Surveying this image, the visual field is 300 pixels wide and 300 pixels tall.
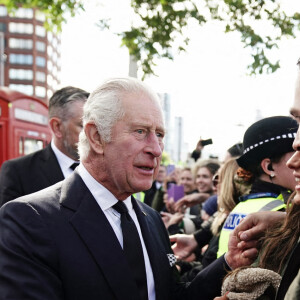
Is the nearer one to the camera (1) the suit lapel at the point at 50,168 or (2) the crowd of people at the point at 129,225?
(2) the crowd of people at the point at 129,225

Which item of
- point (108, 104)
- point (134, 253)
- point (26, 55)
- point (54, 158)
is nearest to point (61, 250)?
point (134, 253)

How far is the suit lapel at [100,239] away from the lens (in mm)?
1938

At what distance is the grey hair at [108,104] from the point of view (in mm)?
2168

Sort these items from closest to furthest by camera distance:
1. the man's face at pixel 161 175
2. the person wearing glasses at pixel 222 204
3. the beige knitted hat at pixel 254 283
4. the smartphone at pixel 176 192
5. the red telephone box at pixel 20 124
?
1. the beige knitted hat at pixel 254 283
2. the person wearing glasses at pixel 222 204
3. the smartphone at pixel 176 192
4. the man's face at pixel 161 175
5. the red telephone box at pixel 20 124

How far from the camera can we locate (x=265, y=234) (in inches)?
77.7

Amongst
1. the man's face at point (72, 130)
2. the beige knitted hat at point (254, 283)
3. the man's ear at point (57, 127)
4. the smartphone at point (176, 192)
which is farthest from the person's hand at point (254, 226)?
the smartphone at point (176, 192)

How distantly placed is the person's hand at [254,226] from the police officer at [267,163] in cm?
61

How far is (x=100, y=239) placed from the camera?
2.00m

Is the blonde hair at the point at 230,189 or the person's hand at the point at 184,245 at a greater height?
the blonde hair at the point at 230,189

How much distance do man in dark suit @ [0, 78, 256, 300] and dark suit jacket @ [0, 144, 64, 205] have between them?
1479 millimetres

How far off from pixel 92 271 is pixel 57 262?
0.49 feet

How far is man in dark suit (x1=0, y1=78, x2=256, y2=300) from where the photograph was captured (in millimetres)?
1852

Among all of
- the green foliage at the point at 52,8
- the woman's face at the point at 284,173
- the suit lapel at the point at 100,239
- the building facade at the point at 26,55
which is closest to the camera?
the suit lapel at the point at 100,239

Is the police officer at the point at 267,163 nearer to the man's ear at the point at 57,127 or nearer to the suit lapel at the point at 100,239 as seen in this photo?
the suit lapel at the point at 100,239
